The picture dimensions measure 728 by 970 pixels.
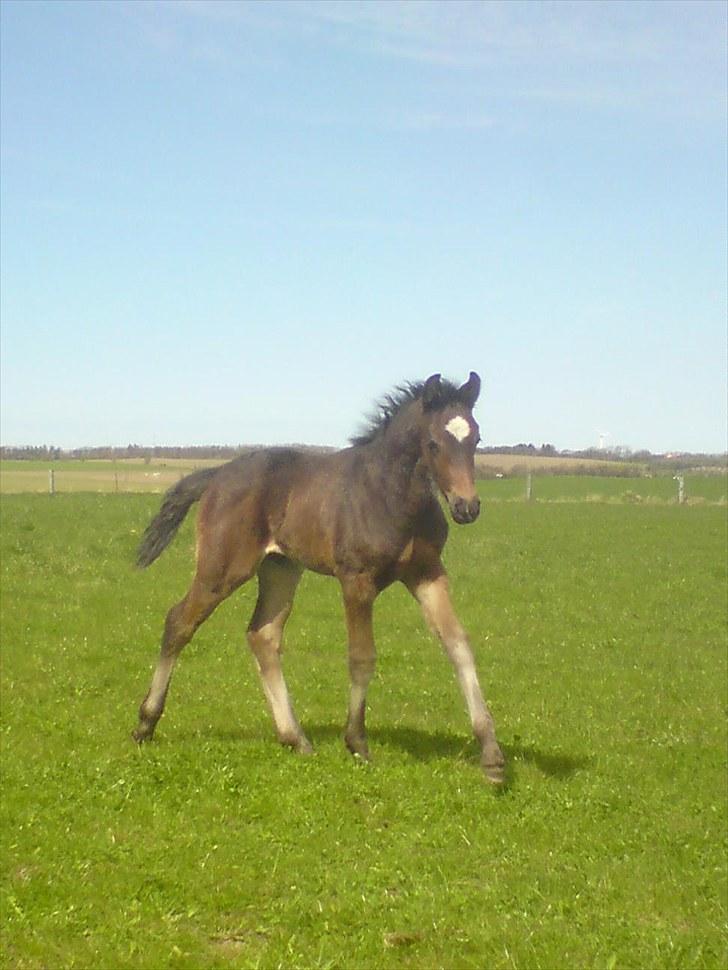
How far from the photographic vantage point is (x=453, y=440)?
8.15m

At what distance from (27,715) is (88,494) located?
37.7 m

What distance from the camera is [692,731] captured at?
13.5 metres

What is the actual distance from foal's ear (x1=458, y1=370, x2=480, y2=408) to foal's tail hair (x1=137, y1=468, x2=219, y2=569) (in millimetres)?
2812

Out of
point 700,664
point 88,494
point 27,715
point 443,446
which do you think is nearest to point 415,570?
point 443,446

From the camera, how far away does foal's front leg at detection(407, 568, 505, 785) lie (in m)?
8.77

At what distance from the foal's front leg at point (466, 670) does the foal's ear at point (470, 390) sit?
1.47m

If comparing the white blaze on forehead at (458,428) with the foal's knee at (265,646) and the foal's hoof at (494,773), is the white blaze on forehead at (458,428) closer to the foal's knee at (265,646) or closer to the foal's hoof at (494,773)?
the foal's hoof at (494,773)

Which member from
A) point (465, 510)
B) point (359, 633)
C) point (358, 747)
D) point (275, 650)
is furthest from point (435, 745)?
point (465, 510)

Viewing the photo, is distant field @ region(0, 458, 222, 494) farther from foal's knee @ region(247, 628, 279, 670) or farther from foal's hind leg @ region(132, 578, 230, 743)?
foal's knee @ region(247, 628, 279, 670)

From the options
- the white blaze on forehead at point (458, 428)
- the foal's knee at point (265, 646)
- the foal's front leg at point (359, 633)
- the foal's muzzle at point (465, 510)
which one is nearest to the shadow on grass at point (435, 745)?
the foal's knee at point (265, 646)

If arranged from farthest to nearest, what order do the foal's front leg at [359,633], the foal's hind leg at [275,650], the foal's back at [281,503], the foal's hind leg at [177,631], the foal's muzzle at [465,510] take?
the foal's hind leg at [275,650] → the foal's hind leg at [177,631] → the foal's back at [281,503] → the foal's front leg at [359,633] → the foal's muzzle at [465,510]

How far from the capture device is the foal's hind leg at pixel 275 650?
10.2 m

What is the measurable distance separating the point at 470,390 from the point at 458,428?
35 cm

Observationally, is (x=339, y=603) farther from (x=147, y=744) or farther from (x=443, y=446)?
(x=443, y=446)
